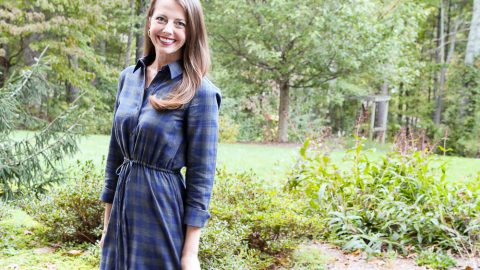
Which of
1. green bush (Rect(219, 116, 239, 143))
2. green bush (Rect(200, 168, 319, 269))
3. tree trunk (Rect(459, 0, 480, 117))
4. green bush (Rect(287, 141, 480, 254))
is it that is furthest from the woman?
tree trunk (Rect(459, 0, 480, 117))

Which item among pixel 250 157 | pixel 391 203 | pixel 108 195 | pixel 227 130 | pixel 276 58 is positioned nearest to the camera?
pixel 108 195

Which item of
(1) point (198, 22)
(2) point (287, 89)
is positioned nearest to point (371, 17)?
(2) point (287, 89)

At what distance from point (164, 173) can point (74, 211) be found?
2.33 meters

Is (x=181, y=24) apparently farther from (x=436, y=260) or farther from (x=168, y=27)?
(x=436, y=260)

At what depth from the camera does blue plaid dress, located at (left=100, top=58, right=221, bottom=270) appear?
1664mm

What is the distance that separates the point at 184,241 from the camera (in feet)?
5.65

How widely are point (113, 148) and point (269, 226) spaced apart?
73.6 inches

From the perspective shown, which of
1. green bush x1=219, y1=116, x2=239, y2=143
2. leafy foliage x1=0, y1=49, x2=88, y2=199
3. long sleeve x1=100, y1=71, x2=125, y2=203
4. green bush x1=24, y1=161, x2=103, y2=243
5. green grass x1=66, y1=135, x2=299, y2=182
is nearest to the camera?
long sleeve x1=100, y1=71, x2=125, y2=203

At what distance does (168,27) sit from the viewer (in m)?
1.71

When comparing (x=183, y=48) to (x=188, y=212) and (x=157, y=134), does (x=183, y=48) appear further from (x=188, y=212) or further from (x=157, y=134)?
(x=188, y=212)

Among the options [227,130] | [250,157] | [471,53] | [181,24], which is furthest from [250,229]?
[471,53]

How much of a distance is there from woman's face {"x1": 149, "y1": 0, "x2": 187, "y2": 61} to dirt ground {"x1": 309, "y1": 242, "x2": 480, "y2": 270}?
2541mm

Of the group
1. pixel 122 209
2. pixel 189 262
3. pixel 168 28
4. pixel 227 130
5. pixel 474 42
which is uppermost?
pixel 474 42

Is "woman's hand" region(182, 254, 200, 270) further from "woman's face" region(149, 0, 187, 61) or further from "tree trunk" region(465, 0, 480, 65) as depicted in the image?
"tree trunk" region(465, 0, 480, 65)
